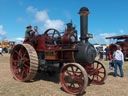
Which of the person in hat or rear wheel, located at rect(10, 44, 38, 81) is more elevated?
the person in hat

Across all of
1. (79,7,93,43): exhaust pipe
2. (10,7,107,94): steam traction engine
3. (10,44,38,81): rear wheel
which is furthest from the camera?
(10,44,38,81): rear wheel

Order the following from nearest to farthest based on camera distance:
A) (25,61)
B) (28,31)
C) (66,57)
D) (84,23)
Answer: (84,23)
(66,57)
(25,61)
(28,31)

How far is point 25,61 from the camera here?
5199mm

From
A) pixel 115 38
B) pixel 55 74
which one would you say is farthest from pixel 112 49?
pixel 55 74

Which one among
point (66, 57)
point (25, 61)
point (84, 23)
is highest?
point (84, 23)

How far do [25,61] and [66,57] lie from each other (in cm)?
152

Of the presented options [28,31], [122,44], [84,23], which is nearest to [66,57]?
[84,23]

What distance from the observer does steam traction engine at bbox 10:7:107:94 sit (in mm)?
4152

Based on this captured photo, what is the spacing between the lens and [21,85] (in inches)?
187

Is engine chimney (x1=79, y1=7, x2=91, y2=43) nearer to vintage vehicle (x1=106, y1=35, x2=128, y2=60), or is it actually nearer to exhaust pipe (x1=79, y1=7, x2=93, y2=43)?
exhaust pipe (x1=79, y1=7, x2=93, y2=43)

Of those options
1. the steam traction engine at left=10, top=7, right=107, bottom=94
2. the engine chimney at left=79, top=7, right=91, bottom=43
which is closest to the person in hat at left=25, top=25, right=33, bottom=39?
the steam traction engine at left=10, top=7, right=107, bottom=94

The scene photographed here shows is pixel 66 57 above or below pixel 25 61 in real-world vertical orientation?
above

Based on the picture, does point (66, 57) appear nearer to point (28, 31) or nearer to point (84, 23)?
point (84, 23)

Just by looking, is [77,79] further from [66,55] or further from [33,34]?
[33,34]
